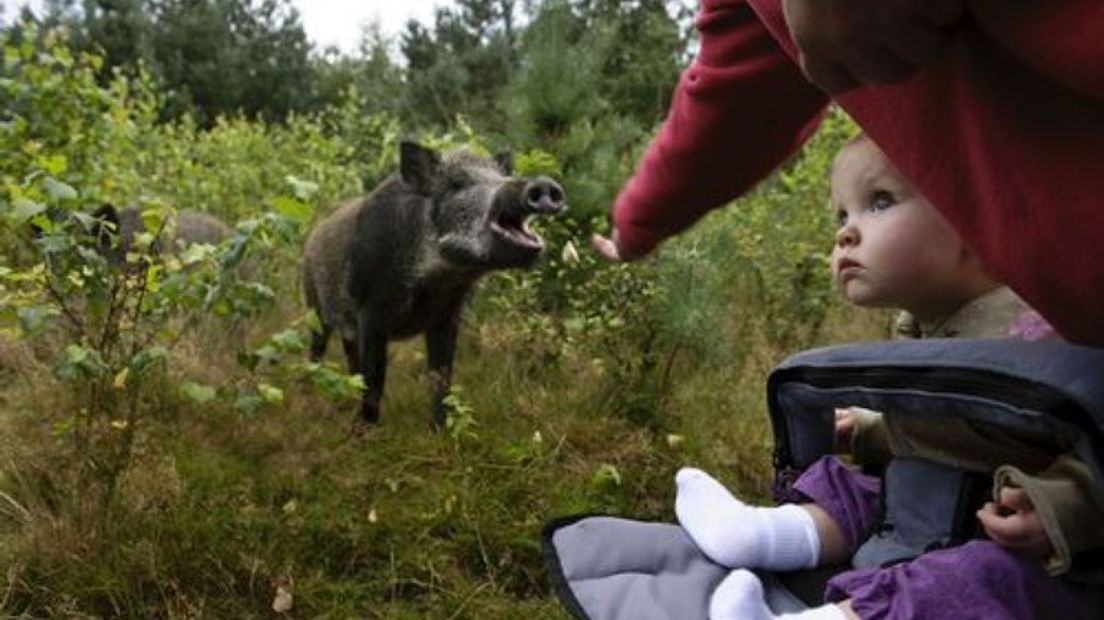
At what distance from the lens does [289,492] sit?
3.51m

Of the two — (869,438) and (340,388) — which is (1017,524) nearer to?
(869,438)

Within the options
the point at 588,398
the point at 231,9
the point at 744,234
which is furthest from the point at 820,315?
the point at 231,9

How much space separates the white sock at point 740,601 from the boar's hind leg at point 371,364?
2668 mm

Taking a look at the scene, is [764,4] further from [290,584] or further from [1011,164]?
[290,584]

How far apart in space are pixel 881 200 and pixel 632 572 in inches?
30.3

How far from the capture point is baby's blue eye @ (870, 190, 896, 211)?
189cm

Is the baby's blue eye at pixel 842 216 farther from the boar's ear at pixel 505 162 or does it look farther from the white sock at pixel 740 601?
the boar's ear at pixel 505 162

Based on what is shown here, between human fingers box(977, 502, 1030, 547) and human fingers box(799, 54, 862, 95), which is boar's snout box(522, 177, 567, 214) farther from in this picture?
human fingers box(799, 54, 862, 95)

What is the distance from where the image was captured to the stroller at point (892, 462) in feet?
4.66

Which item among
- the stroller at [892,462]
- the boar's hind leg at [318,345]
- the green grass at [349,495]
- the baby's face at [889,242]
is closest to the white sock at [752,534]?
the stroller at [892,462]

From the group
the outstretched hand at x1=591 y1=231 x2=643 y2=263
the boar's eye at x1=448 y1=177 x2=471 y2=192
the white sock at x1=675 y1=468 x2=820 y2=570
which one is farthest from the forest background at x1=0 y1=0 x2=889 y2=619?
the white sock at x1=675 y1=468 x2=820 y2=570

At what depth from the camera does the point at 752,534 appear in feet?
6.34

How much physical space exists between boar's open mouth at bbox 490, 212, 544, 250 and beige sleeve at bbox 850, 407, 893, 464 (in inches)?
74.1

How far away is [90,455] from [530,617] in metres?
1.29
